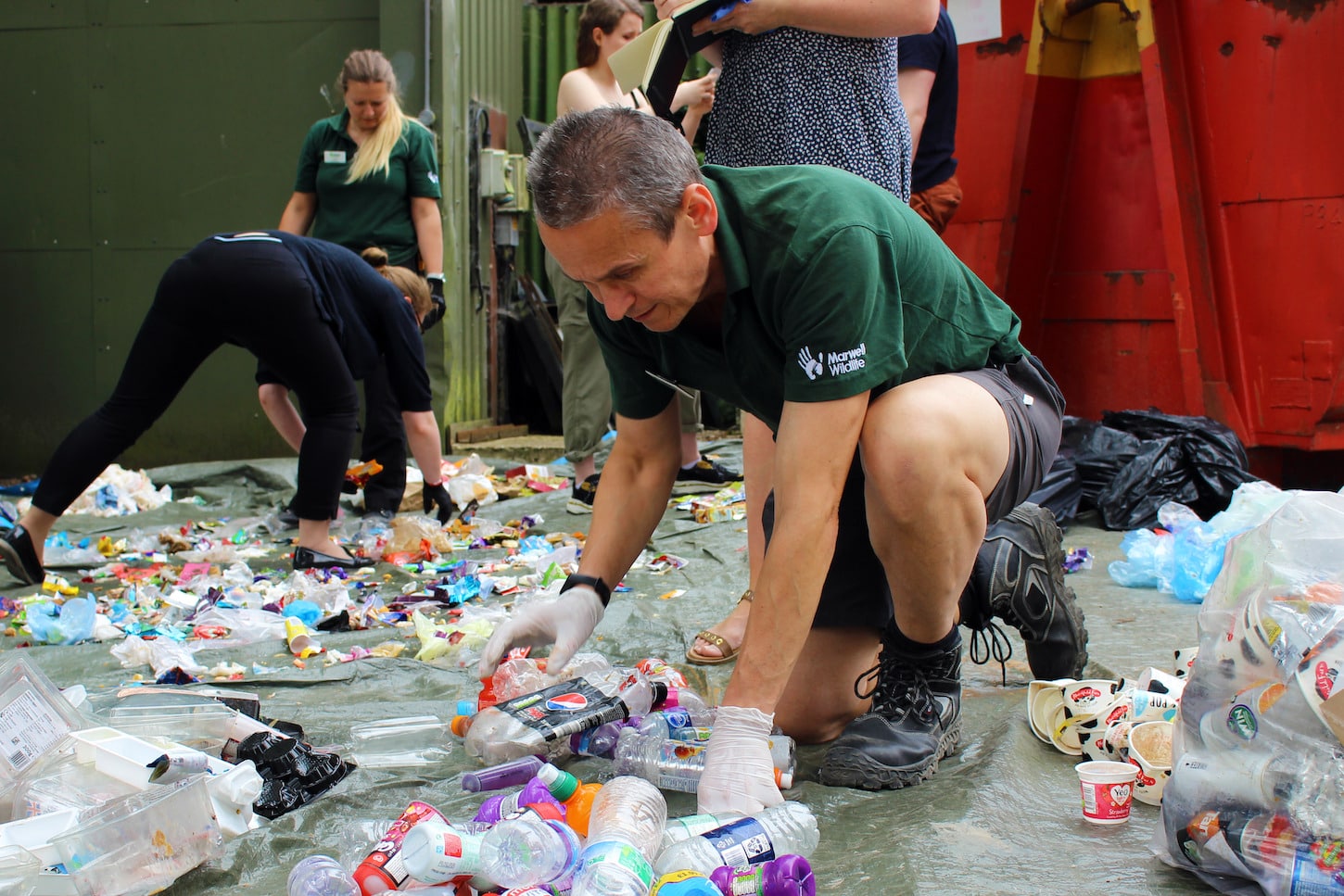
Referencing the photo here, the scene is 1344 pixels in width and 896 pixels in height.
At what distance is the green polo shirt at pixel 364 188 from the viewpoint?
207 inches

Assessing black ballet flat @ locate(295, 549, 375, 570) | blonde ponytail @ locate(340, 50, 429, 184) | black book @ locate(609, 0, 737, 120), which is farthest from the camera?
blonde ponytail @ locate(340, 50, 429, 184)

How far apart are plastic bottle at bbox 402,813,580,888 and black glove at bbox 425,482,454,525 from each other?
3296mm

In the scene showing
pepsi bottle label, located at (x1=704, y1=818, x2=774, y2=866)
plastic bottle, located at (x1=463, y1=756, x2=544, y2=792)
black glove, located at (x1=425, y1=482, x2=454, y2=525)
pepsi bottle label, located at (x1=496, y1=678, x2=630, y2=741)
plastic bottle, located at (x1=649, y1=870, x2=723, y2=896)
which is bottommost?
black glove, located at (x1=425, y1=482, x2=454, y2=525)

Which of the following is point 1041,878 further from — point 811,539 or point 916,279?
point 916,279

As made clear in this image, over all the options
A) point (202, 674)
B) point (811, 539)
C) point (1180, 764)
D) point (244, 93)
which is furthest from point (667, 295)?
point (244, 93)

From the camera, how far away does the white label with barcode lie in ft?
6.32

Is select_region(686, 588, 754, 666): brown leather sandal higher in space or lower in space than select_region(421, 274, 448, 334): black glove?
lower

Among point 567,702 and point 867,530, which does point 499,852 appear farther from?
point 867,530

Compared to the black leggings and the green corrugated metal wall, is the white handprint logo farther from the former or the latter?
the green corrugated metal wall

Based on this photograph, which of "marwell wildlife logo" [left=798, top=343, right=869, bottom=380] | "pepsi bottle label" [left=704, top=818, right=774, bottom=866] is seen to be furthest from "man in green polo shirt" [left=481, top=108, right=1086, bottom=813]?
"pepsi bottle label" [left=704, top=818, right=774, bottom=866]

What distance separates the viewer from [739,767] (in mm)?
1795

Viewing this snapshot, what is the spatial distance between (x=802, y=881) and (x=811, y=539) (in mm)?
532

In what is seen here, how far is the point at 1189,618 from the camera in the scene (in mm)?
3133

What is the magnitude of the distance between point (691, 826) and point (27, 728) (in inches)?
47.1
